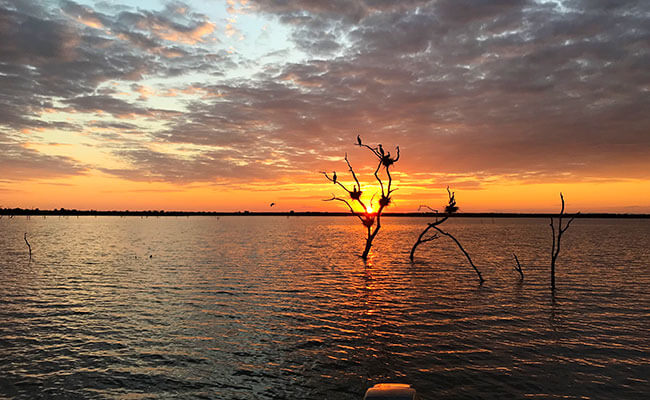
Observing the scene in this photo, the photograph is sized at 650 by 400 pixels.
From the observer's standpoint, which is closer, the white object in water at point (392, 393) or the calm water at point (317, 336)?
the white object in water at point (392, 393)

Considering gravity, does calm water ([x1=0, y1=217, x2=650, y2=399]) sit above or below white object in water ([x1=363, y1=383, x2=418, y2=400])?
below

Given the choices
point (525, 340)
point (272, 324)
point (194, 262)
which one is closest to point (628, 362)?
point (525, 340)

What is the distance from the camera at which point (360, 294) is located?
87.5 feet

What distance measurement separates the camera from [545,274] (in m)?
35.6

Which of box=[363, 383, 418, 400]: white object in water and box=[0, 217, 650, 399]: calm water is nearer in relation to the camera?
box=[363, 383, 418, 400]: white object in water

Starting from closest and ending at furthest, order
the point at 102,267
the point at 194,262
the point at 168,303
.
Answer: the point at 168,303
the point at 102,267
the point at 194,262

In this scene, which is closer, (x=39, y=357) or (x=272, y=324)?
(x=39, y=357)

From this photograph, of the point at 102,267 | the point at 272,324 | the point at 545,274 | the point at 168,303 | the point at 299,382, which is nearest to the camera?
the point at 299,382

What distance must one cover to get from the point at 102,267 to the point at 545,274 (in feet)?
135

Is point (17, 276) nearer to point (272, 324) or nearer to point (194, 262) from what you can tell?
point (194, 262)

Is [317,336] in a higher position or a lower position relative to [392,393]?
lower

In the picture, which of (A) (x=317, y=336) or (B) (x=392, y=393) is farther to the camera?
(A) (x=317, y=336)

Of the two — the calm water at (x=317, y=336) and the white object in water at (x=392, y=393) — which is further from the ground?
the white object in water at (x=392, y=393)

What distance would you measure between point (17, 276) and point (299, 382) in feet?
105
